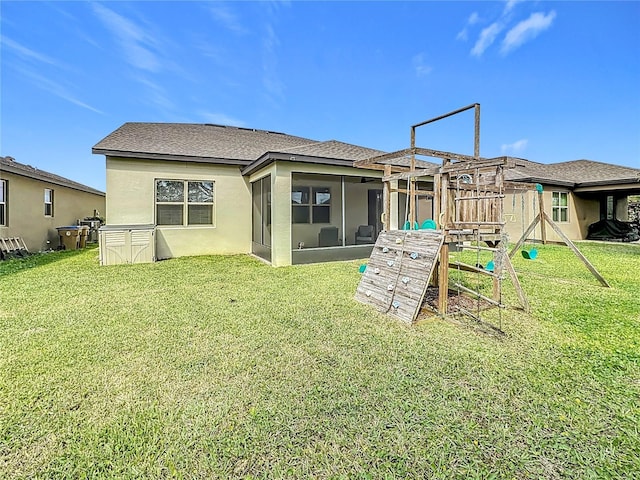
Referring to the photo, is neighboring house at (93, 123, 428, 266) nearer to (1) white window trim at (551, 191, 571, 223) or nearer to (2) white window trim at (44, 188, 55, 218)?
(2) white window trim at (44, 188, 55, 218)

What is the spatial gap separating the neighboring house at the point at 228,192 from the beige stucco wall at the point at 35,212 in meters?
4.40

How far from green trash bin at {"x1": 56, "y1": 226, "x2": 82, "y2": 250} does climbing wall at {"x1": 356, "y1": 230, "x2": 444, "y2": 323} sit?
13.4 meters

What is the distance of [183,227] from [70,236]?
6601 millimetres

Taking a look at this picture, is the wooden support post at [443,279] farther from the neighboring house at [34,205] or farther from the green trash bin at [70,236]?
the green trash bin at [70,236]

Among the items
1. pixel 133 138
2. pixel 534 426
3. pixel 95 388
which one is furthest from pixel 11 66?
pixel 534 426

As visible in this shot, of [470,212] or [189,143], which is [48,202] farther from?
[470,212]

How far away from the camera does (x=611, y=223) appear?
15781 mm

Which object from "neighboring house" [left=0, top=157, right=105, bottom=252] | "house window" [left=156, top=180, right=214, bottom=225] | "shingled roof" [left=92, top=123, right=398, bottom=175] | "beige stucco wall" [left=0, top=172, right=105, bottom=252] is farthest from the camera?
"beige stucco wall" [left=0, top=172, right=105, bottom=252]

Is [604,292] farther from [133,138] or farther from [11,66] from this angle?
[11,66]

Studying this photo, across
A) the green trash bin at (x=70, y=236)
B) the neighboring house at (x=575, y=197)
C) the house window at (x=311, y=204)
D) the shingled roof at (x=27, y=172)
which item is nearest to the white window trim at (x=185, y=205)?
the house window at (x=311, y=204)

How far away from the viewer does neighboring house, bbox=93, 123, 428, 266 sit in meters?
8.50

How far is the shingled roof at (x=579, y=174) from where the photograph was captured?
567 inches

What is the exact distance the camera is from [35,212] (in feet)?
40.0

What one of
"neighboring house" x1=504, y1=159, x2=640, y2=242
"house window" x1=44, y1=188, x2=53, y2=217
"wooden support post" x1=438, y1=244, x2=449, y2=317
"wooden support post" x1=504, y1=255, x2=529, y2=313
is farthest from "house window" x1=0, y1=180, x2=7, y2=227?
"neighboring house" x1=504, y1=159, x2=640, y2=242
